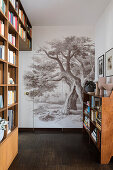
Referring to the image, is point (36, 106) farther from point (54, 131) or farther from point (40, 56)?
point (40, 56)

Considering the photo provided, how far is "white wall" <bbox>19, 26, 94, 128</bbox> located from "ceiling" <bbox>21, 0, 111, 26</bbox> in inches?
7.0

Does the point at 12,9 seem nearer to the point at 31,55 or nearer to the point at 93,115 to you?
the point at 31,55

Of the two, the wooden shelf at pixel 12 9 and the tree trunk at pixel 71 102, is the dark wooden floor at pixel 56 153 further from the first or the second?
the wooden shelf at pixel 12 9

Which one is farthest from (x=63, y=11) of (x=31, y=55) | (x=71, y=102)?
(x=71, y=102)

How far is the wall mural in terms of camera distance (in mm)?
4691

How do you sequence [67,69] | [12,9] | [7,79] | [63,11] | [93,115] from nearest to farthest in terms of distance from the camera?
[7,79]
[12,9]
[93,115]
[63,11]
[67,69]

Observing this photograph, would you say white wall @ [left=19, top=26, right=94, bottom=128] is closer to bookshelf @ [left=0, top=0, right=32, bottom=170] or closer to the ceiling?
the ceiling

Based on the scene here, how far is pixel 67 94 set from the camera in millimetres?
4703

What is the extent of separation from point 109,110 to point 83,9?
2.46 m

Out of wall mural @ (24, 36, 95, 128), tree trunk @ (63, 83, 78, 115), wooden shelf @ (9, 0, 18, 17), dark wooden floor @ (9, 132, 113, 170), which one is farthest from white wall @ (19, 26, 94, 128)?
wooden shelf @ (9, 0, 18, 17)

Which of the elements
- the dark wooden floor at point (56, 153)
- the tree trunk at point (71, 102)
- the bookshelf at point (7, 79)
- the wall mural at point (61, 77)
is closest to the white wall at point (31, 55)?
the wall mural at point (61, 77)

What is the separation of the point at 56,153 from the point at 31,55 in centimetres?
286

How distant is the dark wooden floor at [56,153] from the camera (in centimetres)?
A: 263

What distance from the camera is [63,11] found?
381 cm
